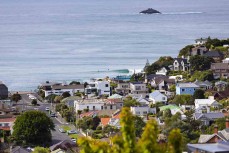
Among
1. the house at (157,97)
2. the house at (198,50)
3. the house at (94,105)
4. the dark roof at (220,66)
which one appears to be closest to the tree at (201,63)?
the dark roof at (220,66)

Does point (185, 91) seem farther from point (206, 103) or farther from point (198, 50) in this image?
point (198, 50)

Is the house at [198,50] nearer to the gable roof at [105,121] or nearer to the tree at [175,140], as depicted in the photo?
Result: the gable roof at [105,121]

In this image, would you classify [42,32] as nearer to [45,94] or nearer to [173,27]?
[173,27]

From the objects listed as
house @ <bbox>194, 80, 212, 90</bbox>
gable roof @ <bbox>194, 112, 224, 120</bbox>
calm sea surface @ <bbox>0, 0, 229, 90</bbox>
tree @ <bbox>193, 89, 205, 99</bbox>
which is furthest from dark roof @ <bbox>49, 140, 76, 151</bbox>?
calm sea surface @ <bbox>0, 0, 229, 90</bbox>

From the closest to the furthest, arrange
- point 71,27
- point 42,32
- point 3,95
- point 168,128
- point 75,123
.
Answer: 1. point 168,128
2. point 75,123
3. point 3,95
4. point 42,32
5. point 71,27

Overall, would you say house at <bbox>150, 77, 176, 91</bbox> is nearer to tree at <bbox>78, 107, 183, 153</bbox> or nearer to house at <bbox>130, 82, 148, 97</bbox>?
house at <bbox>130, 82, 148, 97</bbox>

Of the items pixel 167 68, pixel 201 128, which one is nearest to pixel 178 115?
pixel 201 128
